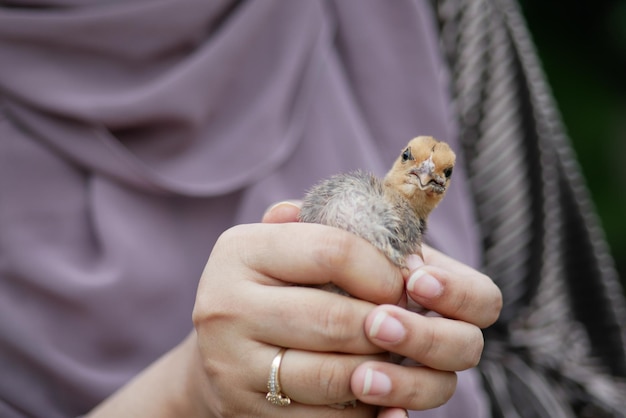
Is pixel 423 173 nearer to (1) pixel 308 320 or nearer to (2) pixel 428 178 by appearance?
(2) pixel 428 178

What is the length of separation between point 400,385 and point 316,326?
125mm

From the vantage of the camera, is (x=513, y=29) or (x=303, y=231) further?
(x=513, y=29)

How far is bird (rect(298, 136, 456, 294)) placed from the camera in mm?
754

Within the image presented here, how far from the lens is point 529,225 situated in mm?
1328

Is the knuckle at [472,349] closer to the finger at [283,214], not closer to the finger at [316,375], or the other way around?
the finger at [316,375]

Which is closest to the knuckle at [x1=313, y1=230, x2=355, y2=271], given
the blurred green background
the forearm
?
the forearm

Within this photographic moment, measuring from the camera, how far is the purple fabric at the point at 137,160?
110 cm

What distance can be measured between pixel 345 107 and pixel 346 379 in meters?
0.70

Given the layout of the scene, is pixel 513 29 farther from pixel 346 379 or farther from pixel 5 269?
pixel 5 269

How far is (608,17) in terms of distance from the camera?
3.78 m

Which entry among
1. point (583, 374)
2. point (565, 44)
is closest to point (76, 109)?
point (583, 374)

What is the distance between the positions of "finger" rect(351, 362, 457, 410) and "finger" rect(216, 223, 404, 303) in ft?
0.27

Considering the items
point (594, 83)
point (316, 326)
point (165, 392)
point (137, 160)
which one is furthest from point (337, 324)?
point (594, 83)

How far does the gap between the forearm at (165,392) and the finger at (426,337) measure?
0.91ft
